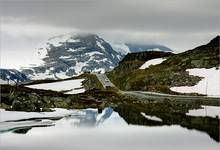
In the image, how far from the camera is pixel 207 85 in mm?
146750

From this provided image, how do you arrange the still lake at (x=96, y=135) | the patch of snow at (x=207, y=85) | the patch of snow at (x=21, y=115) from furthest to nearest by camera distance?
the patch of snow at (x=207, y=85) → the patch of snow at (x=21, y=115) → the still lake at (x=96, y=135)

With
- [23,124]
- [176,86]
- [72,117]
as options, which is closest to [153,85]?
[176,86]

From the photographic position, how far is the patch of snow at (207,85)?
140 metres

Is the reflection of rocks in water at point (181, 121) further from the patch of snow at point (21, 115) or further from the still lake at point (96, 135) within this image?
the patch of snow at point (21, 115)

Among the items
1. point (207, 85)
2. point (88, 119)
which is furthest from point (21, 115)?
point (207, 85)

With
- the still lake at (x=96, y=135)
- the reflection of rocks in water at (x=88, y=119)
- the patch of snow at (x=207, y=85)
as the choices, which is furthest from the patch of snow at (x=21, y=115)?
the patch of snow at (x=207, y=85)

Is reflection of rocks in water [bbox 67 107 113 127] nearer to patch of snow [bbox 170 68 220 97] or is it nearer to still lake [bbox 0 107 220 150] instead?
still lake [bbox 0 107 220 150]

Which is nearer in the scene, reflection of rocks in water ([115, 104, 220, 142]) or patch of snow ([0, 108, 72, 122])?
reflection of rocks in water ([115, 104, 220, 142])

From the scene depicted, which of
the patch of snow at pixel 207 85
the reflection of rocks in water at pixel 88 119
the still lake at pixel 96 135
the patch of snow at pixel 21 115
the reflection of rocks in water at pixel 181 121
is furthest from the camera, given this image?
the patch of snow at pixel 207 85

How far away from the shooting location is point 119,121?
253 feet

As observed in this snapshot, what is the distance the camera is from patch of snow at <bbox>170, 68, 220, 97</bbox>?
14050 cm

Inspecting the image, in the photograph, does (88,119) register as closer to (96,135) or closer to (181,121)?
(181,121)

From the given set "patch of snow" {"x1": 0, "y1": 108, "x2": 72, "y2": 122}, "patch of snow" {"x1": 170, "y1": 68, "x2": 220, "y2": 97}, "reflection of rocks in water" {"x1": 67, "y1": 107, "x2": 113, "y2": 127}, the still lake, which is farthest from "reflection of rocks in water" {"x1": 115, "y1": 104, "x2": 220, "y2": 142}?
"patch of snow" {"x1": 170, "y1": 68, "x2": 220, "y2": 97}

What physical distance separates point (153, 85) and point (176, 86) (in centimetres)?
1277
